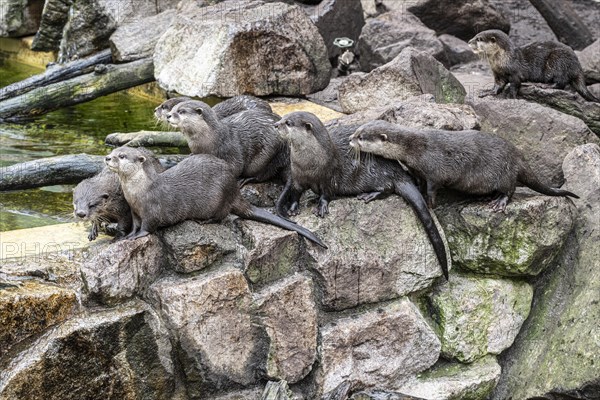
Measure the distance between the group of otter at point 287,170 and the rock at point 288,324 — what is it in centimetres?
26

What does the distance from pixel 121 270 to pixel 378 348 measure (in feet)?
4.46

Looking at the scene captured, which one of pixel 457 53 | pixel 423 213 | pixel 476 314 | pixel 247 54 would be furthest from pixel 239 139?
pixel 457 53

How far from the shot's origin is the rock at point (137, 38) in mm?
7657

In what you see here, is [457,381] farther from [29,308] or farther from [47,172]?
[47,172]

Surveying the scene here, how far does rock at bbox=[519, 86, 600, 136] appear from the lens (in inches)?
239

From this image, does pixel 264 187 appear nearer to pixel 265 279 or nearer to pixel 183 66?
pixel 265 279

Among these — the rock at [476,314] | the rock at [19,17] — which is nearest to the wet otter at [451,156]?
the rock at [476,314]

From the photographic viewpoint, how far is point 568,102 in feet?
20.1

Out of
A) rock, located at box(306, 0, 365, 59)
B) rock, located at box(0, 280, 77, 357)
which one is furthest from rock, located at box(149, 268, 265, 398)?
rock, located at box(306, 0, 365, 59)

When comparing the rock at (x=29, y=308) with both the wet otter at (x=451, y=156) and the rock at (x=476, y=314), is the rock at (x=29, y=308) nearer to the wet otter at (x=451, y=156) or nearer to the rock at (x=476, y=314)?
the wet otter at (x=451, y=156)

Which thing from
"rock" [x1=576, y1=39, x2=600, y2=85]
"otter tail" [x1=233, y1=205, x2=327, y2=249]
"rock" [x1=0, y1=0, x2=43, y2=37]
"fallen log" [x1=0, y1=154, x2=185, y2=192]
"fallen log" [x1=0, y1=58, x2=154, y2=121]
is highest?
"otter tail" [x1=233, y1=205, x2=327, y2=249]

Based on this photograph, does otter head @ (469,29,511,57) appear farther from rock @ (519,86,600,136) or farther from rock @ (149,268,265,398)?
rock @ (149,268,265,398)

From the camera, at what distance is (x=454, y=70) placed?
7.68m

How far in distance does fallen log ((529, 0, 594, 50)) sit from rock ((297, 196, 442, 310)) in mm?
4527
